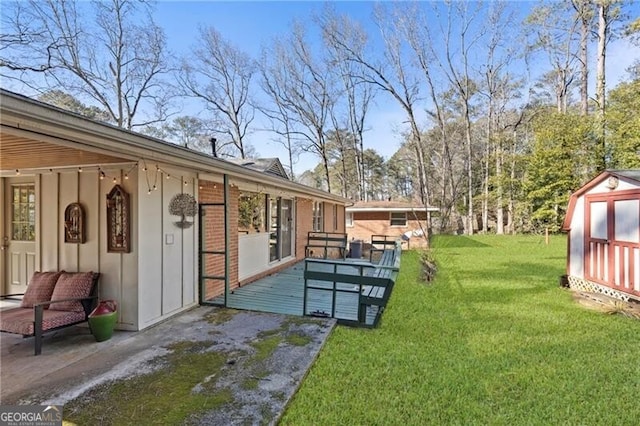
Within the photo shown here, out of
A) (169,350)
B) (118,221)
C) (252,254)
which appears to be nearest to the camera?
(169,350)

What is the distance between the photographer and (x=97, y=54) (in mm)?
17953

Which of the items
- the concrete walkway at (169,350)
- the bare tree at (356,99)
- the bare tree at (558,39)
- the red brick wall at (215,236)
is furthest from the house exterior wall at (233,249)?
the bare tree at (558,39)

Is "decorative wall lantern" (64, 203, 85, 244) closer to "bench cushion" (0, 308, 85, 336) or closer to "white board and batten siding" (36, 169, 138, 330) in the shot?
"white board and batten siding" (36, 169, 138, 330)

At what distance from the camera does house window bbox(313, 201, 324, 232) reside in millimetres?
12969

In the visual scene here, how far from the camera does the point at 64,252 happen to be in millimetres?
4715

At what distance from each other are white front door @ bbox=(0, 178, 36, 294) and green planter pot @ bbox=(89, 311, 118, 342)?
2.41m

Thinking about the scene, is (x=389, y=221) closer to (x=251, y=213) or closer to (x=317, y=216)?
(x=317, y=216)

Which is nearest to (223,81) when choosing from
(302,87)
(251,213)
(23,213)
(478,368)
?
(302,87)

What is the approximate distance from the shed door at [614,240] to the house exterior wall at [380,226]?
11.1 meters

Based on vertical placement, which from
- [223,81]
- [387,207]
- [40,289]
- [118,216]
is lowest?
[40,289]

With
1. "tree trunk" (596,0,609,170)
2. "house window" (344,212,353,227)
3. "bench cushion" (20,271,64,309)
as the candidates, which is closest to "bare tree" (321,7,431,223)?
"house window" (344,212,353,227)

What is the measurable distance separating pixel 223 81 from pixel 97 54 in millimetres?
9311

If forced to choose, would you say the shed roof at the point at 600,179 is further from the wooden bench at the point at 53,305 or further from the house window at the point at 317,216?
the wooden bench at the point at 53,305

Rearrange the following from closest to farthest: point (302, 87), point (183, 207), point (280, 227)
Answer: point (183, 207), point (280, 227), point (302, 87)
